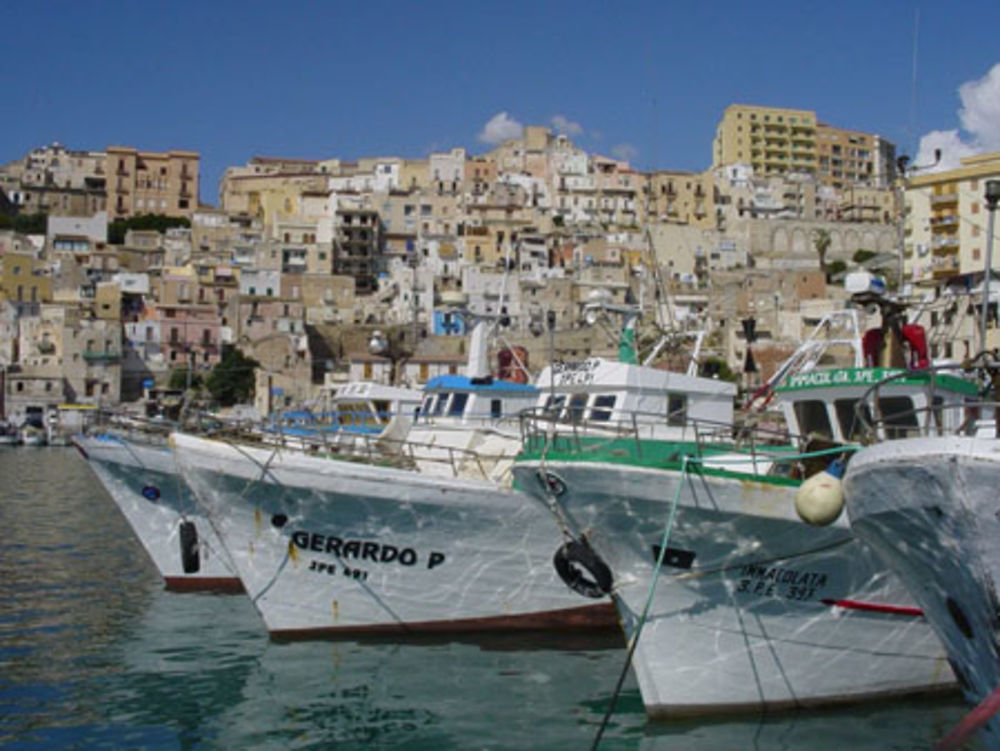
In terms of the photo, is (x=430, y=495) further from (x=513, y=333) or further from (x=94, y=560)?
(x=513, y=333)

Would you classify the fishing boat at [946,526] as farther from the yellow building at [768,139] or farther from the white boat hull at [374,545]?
the yellow building at [768,139]

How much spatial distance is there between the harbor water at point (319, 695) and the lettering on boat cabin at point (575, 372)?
4030 millimetres

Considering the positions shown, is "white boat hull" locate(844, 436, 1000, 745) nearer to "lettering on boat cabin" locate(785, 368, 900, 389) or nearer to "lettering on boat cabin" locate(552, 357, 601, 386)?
"lettering on boat cabin" locate(785, 368, 900, 389)

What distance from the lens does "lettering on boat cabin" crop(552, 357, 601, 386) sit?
17359 millimetres

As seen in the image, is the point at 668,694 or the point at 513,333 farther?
the point at 513,333

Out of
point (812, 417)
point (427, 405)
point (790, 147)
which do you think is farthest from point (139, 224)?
point (812, 417)

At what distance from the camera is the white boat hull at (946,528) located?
8164mm

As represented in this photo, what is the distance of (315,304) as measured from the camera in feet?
294

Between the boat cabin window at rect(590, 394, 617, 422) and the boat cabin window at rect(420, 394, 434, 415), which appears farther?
the boat cabin window at rect(420, 394, 434, 415)

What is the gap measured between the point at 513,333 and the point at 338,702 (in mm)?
68342

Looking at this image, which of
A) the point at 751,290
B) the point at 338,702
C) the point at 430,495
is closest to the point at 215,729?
the point at 338,702

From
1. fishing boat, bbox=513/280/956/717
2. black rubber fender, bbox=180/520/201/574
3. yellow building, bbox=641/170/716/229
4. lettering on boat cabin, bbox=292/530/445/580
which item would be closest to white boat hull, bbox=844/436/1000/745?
fishing boat, bbox=513/280/956/717

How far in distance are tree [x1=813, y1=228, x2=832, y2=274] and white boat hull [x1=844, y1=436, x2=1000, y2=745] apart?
281ft

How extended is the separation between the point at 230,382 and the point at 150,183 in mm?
51170
